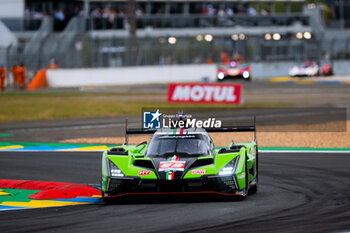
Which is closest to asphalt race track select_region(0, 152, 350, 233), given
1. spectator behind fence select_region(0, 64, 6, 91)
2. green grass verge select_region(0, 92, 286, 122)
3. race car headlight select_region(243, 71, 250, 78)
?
green grass verge select_region(0, 92, 286, 122)

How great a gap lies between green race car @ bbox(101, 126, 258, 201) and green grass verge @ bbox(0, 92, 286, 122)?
18111mm

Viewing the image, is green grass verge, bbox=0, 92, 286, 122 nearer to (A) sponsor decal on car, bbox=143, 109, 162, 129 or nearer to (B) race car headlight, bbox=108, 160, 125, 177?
(A) sponsor decal on car, bbox=143, 109, 162, 129

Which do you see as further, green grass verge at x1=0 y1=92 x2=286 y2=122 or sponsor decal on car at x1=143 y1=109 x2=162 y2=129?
green grass verge at x1=0 y1=92 x2=286 y2=122

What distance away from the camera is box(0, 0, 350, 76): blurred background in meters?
50.8

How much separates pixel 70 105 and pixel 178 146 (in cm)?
2211

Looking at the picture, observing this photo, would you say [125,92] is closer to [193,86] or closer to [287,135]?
[193,86]

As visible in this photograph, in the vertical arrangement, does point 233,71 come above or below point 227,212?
below

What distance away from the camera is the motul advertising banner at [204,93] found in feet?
101

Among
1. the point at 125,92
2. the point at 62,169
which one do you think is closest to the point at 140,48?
the point at 125,92

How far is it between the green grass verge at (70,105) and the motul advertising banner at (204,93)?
0.30 meters

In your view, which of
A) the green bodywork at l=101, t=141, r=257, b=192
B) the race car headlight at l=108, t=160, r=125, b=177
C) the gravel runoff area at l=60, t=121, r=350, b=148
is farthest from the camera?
the gravel runoff area at l=60, t=121, r=350, b=148

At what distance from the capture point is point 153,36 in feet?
185

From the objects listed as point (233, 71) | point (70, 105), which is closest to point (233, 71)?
point (233, 71)

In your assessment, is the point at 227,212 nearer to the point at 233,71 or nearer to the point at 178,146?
the point at 178,146
